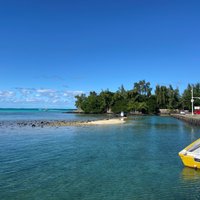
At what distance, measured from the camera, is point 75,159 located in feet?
85.1

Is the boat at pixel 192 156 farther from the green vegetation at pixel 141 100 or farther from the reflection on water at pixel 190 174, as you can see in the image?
the green vegetation at pixel 141 100

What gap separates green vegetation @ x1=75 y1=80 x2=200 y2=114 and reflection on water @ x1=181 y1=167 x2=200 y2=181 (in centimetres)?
14788

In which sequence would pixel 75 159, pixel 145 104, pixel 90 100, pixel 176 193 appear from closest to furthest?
1. pixel 176 193
2. pixel 75 159
3. pixel 145 104
4. pixel 90 100

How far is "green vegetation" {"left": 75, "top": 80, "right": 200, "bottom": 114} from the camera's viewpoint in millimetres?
171425

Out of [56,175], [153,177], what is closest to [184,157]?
[153,177]

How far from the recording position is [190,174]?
20031 mm

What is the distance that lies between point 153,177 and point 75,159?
8.68 meters

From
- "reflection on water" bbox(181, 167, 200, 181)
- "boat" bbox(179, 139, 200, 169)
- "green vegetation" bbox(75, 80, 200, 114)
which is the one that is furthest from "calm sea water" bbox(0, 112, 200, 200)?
"green vegetation" bbox(75, 80, 200, 114)

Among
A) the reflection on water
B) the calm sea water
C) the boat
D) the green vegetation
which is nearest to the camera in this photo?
the calm sea water

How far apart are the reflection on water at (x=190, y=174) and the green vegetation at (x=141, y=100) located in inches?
5822

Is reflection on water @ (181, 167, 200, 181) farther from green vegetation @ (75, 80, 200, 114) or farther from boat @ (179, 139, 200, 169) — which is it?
green vegetation @ (75, 80, 200, 114)

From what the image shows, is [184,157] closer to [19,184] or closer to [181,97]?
[19,184]

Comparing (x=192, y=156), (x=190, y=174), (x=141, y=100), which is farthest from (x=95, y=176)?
(x=141, y=100)

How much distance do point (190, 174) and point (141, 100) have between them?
15692 cm
